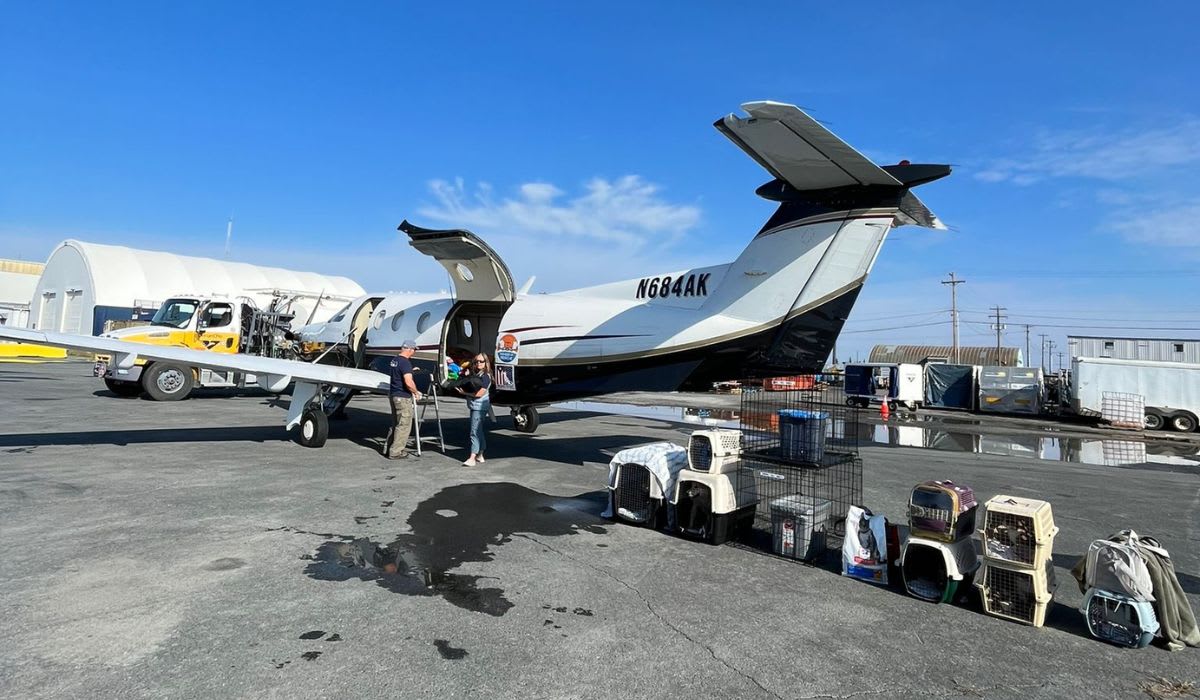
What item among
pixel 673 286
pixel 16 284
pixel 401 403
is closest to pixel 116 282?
pixel 16 284

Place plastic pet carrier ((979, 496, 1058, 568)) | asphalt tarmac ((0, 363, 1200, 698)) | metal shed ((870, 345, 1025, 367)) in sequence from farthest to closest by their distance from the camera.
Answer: metal shed ((870, 345, 1025, 367)) → plastic pet carrier ((979, 496, 1058, 568)) → asphalt tarmac ((0, 363, 1200, 698))

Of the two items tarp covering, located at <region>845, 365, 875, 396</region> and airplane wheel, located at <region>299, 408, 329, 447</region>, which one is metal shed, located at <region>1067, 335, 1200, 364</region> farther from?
airplane wheel, located at <region>299, 408, 329, 447</region>

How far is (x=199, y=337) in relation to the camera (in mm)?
17734

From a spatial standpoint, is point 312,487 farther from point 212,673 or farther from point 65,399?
point 65,399

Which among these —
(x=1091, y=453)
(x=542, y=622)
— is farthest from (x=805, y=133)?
(x=1091, y=453)

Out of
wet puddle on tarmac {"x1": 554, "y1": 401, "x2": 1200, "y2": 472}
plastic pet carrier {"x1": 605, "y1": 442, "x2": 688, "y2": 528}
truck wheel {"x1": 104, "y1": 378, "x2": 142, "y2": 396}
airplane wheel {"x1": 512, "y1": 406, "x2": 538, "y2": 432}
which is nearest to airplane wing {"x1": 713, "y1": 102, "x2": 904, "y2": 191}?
plastic pet carrier {"x1": 605, "y1": 442, "x2": 688, "y2": 528}

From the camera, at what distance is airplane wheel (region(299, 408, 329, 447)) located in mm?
10445

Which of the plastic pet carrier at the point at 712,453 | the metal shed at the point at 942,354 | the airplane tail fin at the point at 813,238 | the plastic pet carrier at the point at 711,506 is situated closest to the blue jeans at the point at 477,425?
the airplane tail fin at the point at 813,238

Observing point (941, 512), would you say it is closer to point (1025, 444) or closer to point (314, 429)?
point (314, 429)

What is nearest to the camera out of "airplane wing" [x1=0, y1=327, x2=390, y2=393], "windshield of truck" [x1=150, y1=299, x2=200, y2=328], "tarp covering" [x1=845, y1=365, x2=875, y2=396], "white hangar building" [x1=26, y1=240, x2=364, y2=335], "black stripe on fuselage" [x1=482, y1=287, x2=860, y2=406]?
"black stripe on fuselage" [x1=482, y1=287, x2=860, y2=406]

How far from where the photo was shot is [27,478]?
745cm

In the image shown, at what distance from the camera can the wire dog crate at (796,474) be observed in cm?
554

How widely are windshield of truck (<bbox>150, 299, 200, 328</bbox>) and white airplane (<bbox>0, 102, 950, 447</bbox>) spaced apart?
9.04 m

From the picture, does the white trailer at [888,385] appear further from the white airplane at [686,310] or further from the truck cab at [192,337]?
the truck cab at [192,337]
